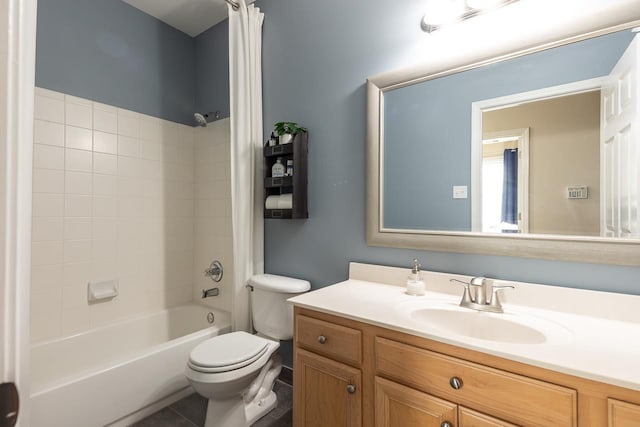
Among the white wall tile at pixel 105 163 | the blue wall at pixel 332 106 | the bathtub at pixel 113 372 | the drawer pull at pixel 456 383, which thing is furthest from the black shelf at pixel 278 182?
the drawer pull at pixel 456 383

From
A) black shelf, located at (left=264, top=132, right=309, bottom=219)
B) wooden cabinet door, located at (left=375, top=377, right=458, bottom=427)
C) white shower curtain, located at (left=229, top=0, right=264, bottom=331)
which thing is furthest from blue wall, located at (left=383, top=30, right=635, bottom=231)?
white shower curtain, located at (left=229, top=0, right=264, bottom=331)

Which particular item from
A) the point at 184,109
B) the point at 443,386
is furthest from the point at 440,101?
the point at 184,109

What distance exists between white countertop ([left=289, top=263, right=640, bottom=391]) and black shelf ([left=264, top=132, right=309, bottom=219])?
55 centimetres

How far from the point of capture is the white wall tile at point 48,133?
1789 mm

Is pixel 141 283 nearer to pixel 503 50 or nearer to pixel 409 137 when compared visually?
pixel 409 137

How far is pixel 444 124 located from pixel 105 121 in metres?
2.20

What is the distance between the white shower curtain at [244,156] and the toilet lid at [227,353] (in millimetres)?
354

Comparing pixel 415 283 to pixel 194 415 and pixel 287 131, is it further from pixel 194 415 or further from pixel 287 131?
pixel 194 415

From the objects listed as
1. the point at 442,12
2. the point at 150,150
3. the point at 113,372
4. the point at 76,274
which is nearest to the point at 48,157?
the point at 150,150

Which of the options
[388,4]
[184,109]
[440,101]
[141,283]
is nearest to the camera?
[440,101]

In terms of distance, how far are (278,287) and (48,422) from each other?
45.5 inches

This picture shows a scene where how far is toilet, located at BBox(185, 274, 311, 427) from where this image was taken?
137 cm

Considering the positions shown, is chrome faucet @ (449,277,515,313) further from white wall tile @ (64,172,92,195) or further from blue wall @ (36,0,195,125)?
blue wall @ (36,0,195,125)

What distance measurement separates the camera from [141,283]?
89.3 inches
